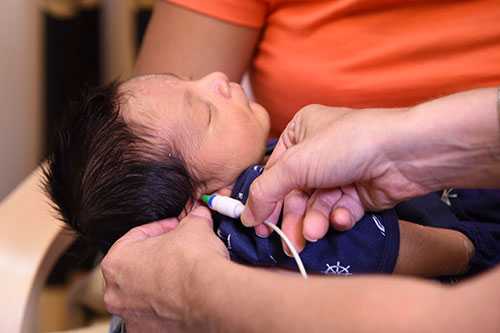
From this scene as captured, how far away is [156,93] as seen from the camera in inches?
41.2

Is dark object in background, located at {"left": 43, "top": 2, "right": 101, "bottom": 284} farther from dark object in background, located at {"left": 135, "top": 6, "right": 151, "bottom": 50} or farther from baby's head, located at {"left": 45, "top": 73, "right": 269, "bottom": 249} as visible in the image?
baby's head, located at {"left": 45, "top": 73, "right": 269, "bottom": 249}

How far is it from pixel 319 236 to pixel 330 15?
47cm

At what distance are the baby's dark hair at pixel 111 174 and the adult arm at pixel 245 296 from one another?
42 millimetres

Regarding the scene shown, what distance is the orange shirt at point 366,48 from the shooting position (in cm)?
110

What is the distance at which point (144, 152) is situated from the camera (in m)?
1.00

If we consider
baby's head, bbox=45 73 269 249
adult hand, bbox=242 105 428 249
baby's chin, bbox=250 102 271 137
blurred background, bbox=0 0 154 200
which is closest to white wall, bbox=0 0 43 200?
blurred background, bbox=0 0 154 200

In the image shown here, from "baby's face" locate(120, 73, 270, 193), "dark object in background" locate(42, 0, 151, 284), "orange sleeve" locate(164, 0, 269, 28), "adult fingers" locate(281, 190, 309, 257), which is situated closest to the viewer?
"adult fingers" locate(281, 190, 309, 257)

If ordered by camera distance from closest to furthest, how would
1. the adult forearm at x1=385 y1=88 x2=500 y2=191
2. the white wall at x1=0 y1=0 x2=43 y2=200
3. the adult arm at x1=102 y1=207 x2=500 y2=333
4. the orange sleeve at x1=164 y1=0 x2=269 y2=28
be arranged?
the adult arm at x1=102 y1=207 x2=500 y2=333
the adult forearm at x1=385 y1=88 x2=500 y2=191
the orange sleeve at x1=164 y1=0 x2=269 y2=28
the white wall at x1=0 y1=0 x2=43 y2=200

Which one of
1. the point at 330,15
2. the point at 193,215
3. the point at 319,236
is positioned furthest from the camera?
the point at 330,15

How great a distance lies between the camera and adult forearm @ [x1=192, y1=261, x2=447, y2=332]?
0.59 m

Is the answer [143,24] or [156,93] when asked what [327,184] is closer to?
[156,93]

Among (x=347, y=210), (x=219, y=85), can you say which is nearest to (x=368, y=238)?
(x=347, y=210)

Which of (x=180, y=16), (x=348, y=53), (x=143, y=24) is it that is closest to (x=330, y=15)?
(x=348, y=53)

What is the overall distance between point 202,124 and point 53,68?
1.08m
